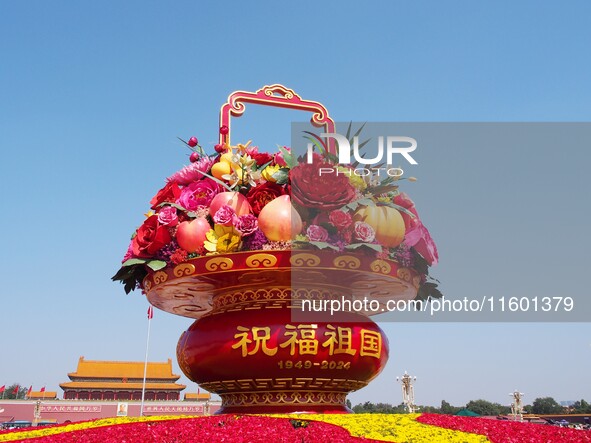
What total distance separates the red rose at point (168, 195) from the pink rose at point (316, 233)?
1.41 m

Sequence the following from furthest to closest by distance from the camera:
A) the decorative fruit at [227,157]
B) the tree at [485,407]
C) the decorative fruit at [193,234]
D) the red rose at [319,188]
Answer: the tree at [485,407] < the decorative fruit at [227,157] < the decorative fruit at [193,234] < the red rose at [319,188]

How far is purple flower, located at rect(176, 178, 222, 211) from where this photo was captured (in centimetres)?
475

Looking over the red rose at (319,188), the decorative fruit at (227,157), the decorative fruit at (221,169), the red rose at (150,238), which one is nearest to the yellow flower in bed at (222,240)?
the red rose at (150,238)

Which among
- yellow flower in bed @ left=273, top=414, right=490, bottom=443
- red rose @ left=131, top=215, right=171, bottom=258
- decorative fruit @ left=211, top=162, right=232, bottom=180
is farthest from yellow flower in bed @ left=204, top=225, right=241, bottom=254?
yellow flower in bed @ left=273, top=414, right=490, bottom=443

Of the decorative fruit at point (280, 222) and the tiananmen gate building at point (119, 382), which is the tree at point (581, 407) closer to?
the tiananmen gate building at point (119, 382)

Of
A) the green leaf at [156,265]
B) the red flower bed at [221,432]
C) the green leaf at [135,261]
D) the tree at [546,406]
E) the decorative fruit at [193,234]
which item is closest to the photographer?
the red flower bed at [221,432]

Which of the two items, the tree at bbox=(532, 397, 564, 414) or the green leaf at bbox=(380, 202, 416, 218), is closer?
the green leaf at bbox=(380, 202, 416, 218)

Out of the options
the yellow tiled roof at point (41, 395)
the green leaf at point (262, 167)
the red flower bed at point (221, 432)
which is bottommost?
the yellow tiled roof at point (41, 395)

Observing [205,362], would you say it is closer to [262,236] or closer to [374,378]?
[262,236]

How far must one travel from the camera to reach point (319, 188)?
427 cm

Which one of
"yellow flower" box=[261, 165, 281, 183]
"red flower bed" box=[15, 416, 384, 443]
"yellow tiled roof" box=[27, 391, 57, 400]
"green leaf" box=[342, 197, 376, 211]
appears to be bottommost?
"yellow tiled roof" box=[27, 391, 57, 400]

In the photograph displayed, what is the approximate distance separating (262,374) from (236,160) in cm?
179

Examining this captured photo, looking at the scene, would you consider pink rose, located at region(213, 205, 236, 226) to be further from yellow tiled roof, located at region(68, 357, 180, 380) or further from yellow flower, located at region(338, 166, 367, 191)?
yellow tiled roof, located at region(68, 357, 180, 380)

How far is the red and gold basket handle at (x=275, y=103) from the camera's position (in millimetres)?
5676
